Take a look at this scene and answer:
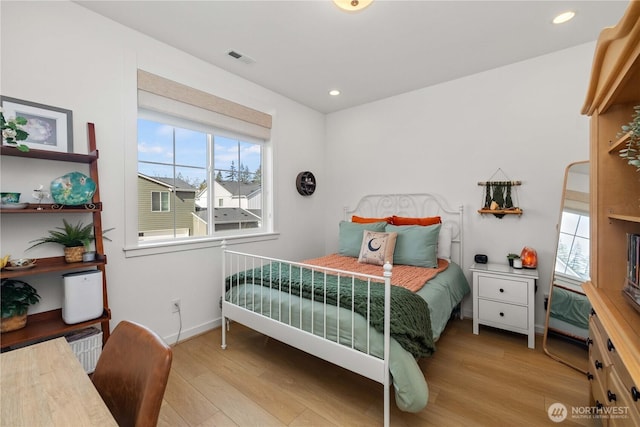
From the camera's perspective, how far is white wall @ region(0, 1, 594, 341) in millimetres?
1814

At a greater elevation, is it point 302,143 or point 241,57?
point 241,57

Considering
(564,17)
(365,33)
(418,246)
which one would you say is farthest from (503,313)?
(365,33)

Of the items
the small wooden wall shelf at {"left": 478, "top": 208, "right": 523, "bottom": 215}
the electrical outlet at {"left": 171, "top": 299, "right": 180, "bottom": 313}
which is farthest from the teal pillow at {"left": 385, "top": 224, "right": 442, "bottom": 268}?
the electrical outlet at {"left": 171, "top": 299, "right": 180, "bottom": 313}

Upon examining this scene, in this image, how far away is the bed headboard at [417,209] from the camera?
9.90 ft

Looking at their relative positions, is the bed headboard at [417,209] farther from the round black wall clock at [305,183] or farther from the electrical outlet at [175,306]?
the electrical outlet at [175,306]

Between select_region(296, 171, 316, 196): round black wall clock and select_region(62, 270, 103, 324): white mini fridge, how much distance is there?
2.28 metres

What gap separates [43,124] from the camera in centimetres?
178

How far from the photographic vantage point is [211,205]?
2.86 m

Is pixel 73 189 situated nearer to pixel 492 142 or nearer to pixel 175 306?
pixel 175 306

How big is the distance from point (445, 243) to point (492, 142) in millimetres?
1131

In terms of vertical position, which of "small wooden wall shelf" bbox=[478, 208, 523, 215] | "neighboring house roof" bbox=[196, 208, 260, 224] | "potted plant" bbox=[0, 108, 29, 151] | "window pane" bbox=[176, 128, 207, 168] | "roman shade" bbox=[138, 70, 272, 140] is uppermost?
"roman shade" bbox=[138, 70, 272, 140]

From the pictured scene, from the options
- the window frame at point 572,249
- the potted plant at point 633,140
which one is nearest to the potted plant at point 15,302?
the potted plant at point 633,140

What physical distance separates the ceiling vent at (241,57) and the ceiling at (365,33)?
34 mm

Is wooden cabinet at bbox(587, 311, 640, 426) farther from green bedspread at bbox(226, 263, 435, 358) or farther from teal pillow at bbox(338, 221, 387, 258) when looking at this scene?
teal pillow at bbox(338, 221, 387, 258)
